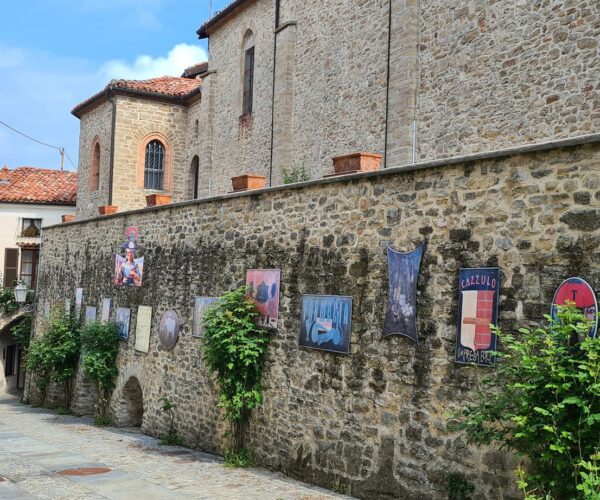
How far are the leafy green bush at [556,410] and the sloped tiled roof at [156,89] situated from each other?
71.8 feet

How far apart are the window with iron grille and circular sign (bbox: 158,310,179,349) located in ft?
46.6

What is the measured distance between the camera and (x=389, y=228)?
905cm

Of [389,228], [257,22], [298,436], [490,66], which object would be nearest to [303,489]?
[298,436]

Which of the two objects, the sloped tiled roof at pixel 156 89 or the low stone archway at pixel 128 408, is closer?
the low stone archway at pixel 128 408

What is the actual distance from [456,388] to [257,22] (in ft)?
54.1

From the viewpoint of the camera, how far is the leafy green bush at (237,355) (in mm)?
11219

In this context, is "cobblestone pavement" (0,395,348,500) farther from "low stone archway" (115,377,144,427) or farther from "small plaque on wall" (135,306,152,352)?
"small plaque on wall" (135,306,152,352)

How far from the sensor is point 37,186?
110ft

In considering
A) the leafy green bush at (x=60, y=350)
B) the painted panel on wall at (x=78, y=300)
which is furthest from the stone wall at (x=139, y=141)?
the painted panel on wall at (x=78, y=300)

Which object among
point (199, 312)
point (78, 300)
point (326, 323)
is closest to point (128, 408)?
point (78, 300)

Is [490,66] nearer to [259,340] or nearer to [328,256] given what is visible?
[328,256]

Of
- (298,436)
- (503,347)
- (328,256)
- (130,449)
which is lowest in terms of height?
(130,449)

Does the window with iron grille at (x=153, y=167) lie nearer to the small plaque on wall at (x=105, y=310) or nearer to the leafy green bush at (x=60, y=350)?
the leafy green bush at (x=60, y=350)

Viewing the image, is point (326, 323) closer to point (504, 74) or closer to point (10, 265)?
point (504, 74)
